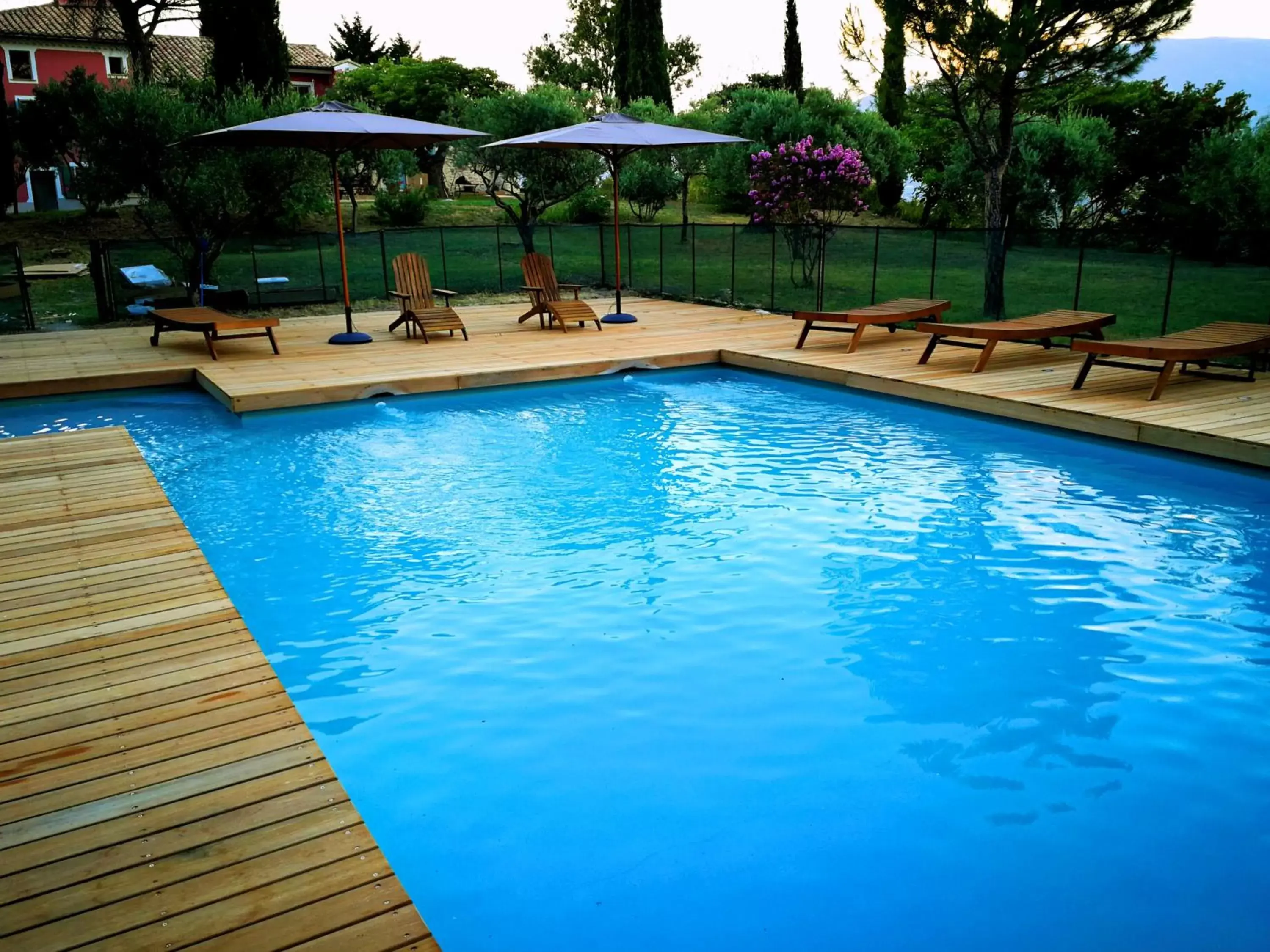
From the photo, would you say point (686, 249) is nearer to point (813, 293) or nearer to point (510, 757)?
point (813, 293)

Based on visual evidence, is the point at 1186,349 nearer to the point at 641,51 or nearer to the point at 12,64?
the point at 641,51

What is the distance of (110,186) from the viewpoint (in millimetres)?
13586

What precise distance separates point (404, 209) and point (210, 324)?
18.6 meters

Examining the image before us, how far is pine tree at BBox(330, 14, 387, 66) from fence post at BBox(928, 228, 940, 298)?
52.0 m

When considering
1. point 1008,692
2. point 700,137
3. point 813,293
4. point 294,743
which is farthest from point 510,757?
point 813,293

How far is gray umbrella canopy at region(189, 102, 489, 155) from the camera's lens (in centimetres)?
1005

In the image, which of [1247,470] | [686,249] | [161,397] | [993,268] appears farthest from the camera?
[686,249]

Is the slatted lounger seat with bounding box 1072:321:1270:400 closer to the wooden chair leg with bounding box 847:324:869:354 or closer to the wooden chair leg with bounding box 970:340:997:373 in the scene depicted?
the wooden chair leg with bounding box 970:340:997:373

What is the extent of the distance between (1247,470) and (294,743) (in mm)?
6185

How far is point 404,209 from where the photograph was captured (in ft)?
91.3

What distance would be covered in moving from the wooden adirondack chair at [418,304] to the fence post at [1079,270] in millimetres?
6633

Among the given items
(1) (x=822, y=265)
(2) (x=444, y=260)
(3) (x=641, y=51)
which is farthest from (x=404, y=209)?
(1) (x=822, y=265)

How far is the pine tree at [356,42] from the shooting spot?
186ft

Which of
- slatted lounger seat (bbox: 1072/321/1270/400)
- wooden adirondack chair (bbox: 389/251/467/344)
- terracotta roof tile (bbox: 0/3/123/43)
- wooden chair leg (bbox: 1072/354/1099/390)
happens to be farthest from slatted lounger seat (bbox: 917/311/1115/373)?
terracotta roof tile (bbox: 0/3/123/43)
